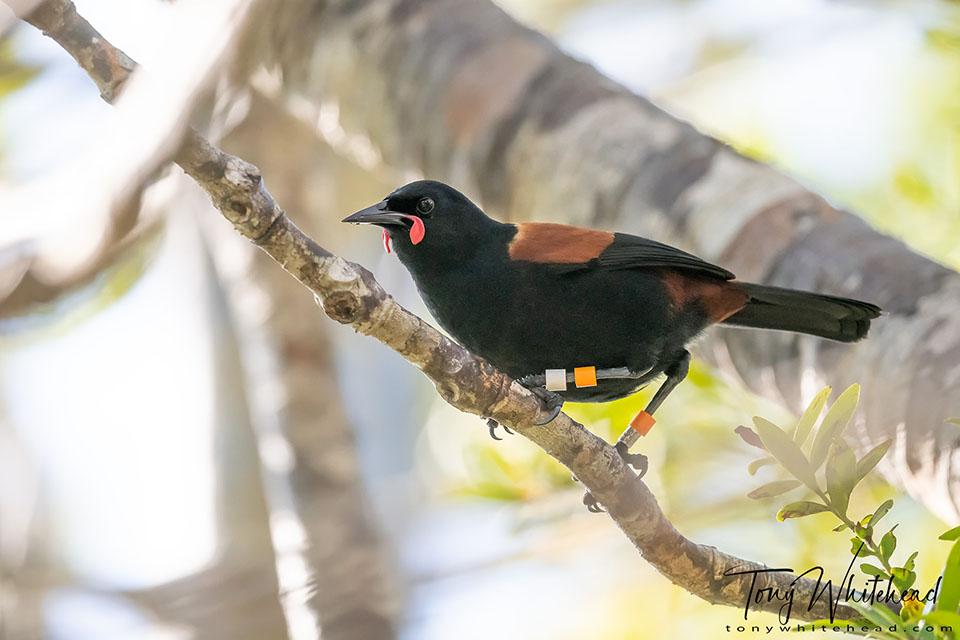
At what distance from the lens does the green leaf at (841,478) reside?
177 centimetres

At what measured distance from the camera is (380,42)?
14.8ft

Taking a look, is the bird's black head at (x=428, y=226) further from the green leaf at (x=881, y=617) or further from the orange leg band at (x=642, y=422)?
the green leaf at (x=881, y=617)

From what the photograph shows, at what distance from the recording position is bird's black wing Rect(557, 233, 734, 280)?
10.9ft

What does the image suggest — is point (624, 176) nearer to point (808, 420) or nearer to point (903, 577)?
point (808, 420)

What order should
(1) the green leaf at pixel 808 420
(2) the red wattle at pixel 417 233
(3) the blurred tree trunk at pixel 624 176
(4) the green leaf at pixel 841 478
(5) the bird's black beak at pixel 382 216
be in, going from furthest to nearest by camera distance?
(2) the red wattle at pixel 417 233, (5) the bird's black beak at pixel 382 216, (3) the blurred tree trunk at pixel 624 176, (1) the green leaf at pixel 808 420, (4) the green leaf at pixel 841 478

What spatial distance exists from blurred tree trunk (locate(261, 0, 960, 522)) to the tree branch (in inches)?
26.1

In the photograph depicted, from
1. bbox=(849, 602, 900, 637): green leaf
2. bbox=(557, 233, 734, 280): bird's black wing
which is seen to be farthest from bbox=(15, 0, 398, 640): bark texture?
bbox=(849, 602, 900, 637): green leaf

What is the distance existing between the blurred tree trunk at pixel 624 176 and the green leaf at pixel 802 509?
3.05 ft

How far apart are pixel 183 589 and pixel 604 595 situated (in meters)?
2.90

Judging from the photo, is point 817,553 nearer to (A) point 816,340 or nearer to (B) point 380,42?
(A) point 816,340

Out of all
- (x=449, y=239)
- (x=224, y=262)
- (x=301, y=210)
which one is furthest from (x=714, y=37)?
(x=449, y=239)

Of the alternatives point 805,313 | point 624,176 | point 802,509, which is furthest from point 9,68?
point 802,509

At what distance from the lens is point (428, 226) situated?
3.26 meters

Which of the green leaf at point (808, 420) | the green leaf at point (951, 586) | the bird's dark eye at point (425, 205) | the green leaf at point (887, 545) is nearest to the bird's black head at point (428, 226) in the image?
the bird's dark eye at point (425, 205)
